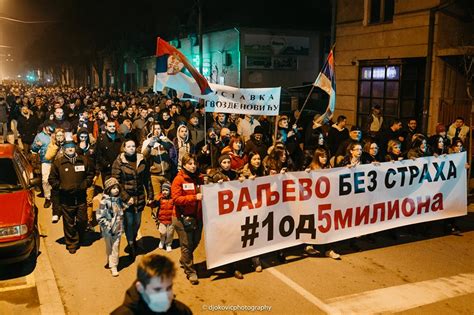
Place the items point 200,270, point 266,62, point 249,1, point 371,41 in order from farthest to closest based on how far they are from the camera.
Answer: point 249,1, point 266,62, point 371,41, point 200,270

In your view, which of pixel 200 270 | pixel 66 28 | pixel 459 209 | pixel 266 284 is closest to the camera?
pixel 266 284

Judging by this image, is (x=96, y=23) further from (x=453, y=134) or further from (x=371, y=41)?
(x=453, y=134)

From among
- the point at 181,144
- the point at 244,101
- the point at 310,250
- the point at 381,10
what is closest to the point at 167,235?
the point at 310,250

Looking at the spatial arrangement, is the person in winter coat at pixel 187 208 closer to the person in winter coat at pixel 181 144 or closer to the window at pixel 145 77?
the person in winter coat at pixel 181 144

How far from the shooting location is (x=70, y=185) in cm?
761

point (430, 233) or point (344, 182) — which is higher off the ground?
point (344, 182)

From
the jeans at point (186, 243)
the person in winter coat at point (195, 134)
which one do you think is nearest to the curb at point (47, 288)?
the jeans at point (186, 243)

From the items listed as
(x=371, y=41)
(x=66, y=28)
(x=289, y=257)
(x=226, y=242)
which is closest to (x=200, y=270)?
(x=226, y=242)

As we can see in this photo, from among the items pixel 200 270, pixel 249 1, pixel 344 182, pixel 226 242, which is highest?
pixel 249 1

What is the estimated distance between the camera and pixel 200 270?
688cm

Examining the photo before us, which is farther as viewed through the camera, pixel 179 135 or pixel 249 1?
pixel 249 1

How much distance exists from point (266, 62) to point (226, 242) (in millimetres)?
25248

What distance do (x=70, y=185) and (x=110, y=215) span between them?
4.13ft

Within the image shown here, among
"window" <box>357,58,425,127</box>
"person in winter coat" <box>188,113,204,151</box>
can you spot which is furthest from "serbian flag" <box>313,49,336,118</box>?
"window" <box>357,58,425,127</box>
